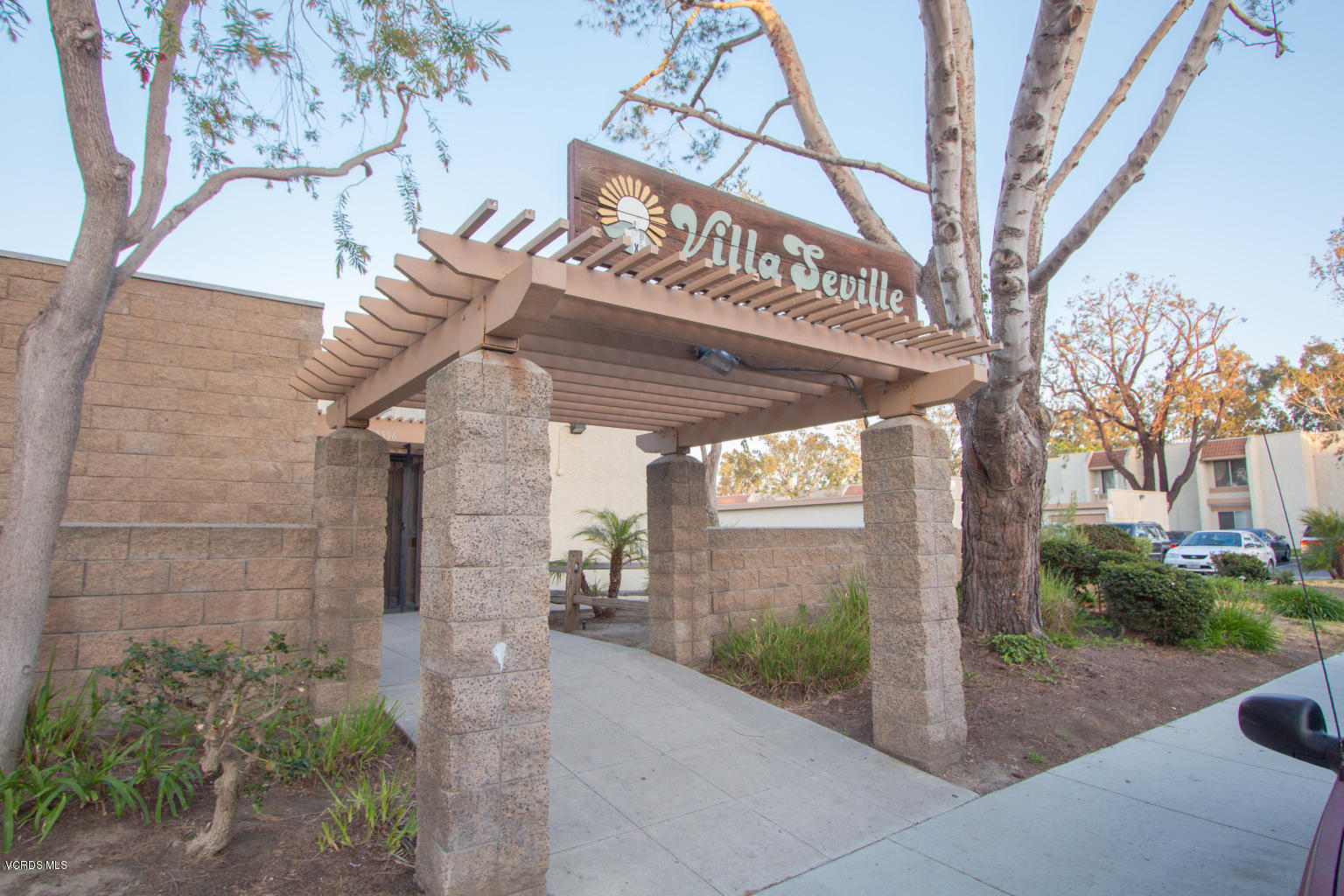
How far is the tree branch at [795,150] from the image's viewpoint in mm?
7418

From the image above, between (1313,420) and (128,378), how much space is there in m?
39.7

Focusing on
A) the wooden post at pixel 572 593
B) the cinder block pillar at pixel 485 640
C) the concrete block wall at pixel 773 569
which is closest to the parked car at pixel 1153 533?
the concrete block wall at pixel 773 569

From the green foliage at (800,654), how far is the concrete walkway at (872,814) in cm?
57

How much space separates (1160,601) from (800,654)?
15.4ft

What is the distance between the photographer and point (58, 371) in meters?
4.43

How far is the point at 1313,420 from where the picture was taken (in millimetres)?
30250

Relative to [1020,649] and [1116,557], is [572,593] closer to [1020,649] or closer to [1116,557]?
[1020,649]

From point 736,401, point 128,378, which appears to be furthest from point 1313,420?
point 128,378

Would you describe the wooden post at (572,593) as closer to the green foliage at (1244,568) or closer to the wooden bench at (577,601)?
the wooden bench at (577,601)

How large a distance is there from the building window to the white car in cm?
1733

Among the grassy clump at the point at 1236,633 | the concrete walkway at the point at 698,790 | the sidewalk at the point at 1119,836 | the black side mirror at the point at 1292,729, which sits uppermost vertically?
the black side mirror at the point at 1292,729

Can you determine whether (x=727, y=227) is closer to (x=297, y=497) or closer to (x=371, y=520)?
(x=371, y=520)

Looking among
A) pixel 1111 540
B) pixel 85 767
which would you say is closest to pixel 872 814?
pixel 85 767

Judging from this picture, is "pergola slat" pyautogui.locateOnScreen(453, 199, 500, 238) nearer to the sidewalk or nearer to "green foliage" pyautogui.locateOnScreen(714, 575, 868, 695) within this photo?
the sidewalk
